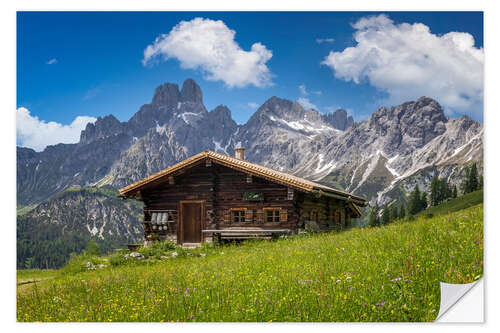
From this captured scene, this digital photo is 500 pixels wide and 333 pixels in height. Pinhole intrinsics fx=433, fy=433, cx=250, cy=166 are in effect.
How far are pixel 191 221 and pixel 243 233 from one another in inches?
108

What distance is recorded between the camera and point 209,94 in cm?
1312

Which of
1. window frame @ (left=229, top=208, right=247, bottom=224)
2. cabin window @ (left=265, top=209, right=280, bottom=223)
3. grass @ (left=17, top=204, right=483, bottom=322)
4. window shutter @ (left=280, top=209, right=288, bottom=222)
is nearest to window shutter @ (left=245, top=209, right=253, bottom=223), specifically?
window frame @ (left=229, top=208, right=247, bottom=224)

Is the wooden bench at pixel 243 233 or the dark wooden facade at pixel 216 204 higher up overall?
the dark wooden facade at pixel 216 204

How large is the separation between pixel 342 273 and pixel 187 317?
3.07 meters

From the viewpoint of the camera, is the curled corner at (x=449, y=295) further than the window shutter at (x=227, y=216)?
No

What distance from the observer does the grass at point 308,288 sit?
7531 mm

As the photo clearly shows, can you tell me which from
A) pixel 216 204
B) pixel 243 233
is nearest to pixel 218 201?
pixel 216 204

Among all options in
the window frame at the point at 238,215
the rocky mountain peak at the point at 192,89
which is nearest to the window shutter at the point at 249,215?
the window frame at the point at 238,215

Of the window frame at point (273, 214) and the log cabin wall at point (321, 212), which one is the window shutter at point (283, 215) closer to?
the window frame at point (273, 214)

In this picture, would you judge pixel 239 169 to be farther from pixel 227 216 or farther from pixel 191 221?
pixel 191 221
